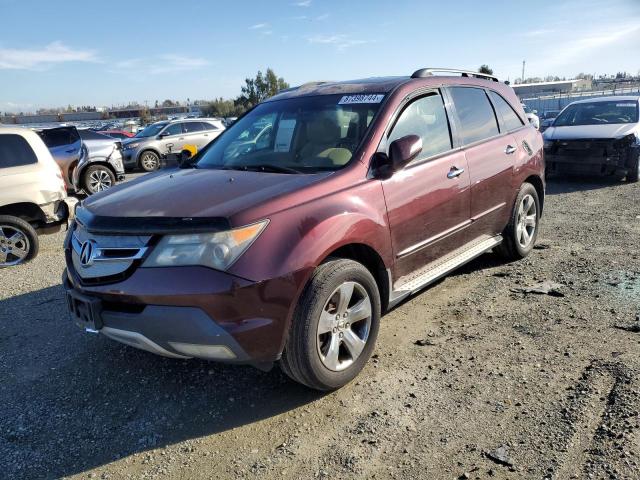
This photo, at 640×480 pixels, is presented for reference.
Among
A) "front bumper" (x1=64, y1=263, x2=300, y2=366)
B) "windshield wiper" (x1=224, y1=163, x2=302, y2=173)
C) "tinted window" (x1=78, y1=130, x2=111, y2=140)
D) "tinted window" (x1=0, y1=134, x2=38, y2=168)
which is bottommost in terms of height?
"front bumper" (x1=64, y1=263, x2=300, y2=366)

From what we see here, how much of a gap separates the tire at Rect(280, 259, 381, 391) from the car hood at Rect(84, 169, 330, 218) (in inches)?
21.9

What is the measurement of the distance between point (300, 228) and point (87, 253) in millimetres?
1269

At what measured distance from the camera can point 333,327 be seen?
304cm

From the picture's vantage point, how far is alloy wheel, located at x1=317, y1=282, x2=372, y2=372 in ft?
9.88

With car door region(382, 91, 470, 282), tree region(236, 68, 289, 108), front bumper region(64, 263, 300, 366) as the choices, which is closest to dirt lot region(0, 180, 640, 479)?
front bumper region(64, 263, 300, 366)

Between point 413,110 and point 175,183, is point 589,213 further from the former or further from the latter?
point 175,183

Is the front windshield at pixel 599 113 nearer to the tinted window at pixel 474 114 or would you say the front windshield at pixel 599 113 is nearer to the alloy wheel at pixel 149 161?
the tinted window at pixel 474 114

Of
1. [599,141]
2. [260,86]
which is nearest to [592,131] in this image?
[599,141]

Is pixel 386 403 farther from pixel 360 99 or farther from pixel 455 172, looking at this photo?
pixel 360 99

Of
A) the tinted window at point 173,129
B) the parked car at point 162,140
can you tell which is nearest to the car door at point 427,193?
the parked car at point 162,140

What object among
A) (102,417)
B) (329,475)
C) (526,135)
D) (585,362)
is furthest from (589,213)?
(102,417)

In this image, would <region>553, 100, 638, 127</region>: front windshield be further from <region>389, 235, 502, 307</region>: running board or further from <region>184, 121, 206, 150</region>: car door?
<region>184, 121, 206, 150</region>: car door

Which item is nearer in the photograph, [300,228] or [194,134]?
[300,228]

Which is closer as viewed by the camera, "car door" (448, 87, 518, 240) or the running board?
the running board
